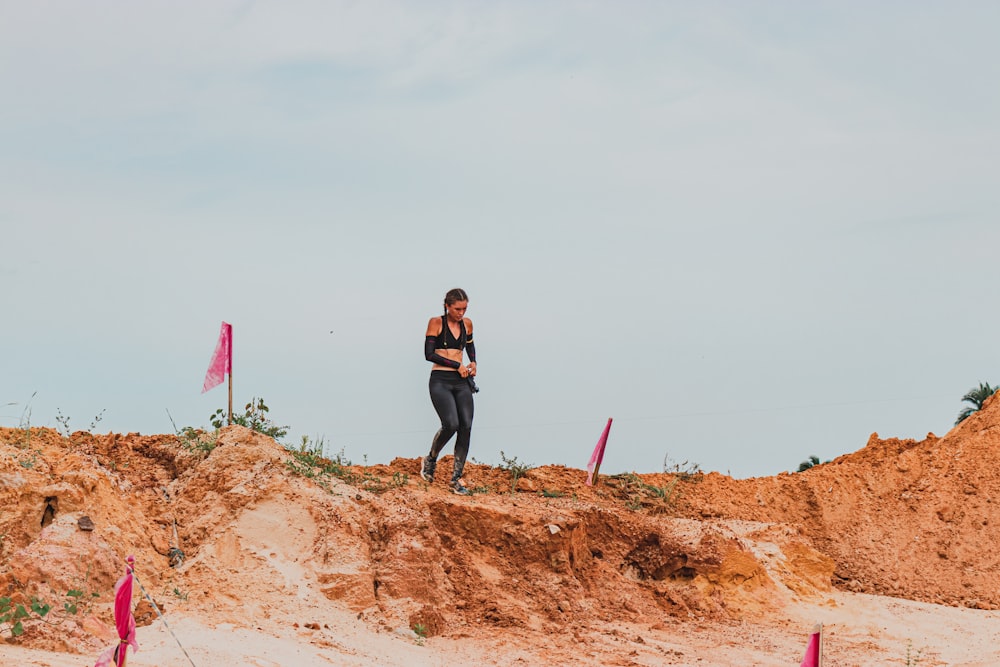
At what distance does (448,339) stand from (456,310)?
296mm

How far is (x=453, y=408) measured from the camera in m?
12.5

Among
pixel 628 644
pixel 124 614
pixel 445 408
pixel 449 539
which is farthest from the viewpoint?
pixel 445 408

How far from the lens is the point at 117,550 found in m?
10.5

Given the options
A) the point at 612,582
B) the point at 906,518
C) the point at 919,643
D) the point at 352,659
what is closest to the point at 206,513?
the point at 352,659

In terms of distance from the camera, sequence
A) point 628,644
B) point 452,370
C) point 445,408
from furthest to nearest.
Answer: point 452,370 < point 445,408 < point 628,644

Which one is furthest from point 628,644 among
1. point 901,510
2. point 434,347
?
point 901,510

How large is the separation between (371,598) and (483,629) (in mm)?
1017

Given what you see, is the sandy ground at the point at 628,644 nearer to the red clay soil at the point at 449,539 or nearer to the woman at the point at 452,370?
the red clay soil at the point at 449,539

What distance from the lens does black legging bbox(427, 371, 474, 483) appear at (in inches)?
494

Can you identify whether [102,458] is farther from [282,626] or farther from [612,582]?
[612,582]

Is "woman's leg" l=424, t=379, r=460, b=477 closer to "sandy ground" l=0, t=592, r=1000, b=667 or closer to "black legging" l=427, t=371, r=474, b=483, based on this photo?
"black legging" l=427, t=371, r=474, b=483

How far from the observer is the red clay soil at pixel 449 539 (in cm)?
1049

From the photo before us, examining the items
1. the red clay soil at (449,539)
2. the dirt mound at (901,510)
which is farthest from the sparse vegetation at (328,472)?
the dirt mound at (901,510)

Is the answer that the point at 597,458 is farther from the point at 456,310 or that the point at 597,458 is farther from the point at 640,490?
the point at 456,310
